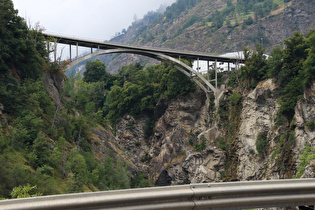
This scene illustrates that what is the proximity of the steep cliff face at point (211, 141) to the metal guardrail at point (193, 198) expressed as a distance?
59.8ft

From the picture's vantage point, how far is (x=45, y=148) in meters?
22.4

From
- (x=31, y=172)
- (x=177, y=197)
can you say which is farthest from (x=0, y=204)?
(x=31, y=172)

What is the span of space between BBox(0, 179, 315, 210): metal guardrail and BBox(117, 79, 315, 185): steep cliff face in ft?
59.8

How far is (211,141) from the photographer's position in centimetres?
4491

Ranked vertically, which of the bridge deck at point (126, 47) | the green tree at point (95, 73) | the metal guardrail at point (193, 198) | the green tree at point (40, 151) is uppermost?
the bridge deck at point (126, 47)

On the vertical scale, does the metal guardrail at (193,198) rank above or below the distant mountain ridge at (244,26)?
below

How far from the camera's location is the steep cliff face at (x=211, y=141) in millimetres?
33188

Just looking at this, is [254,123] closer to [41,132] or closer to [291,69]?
[291,69]

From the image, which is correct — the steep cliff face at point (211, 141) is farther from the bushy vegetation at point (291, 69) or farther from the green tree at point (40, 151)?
the green tree at point (40, 151)

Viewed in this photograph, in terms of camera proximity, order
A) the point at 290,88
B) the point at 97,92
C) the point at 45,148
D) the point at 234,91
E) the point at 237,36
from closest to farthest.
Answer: the point at 45,148, the point at 290,88, the point at 234,91, the point at 97,92, the point at 237,36

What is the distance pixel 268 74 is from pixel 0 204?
39252 mm

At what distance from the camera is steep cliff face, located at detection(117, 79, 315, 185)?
33.2 m

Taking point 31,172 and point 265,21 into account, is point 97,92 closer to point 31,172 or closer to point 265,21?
point 31,172

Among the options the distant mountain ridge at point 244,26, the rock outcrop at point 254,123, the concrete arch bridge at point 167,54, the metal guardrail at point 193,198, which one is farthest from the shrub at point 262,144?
the distant mountain ridge at point 244,26
